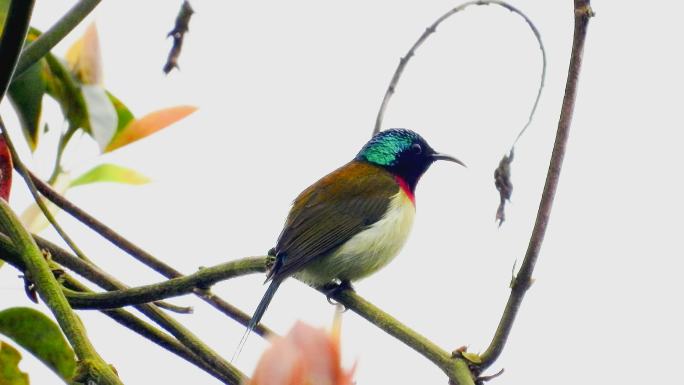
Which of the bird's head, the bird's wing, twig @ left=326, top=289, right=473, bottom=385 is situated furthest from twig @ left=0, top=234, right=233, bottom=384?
the bird's head

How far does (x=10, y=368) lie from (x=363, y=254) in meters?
3.39

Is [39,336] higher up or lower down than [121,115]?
lower down

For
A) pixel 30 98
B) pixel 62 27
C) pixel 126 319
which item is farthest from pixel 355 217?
pixel 62 27

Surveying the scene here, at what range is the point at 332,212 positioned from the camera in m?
5.61

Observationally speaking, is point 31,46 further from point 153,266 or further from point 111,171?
point 111,171

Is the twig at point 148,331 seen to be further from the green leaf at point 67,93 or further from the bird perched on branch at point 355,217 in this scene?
the bird perched on branch at point 355,217

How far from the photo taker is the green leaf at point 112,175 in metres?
3.40

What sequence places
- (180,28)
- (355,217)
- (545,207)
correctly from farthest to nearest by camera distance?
1. (355,217)
2. (180,28)
3. (545,207)

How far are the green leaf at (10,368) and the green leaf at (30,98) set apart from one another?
104 cm

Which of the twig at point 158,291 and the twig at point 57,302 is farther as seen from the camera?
the twig at point 158,291

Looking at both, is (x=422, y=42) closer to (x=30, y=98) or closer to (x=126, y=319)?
(x=30, y=98)

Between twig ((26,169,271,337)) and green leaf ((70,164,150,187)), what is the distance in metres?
0.47

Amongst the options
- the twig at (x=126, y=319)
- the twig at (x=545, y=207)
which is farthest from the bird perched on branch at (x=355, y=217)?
the twig at (x=545, y=207)

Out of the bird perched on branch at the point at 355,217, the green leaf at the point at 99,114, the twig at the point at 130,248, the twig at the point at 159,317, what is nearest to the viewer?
the twig at the point at 159,317
